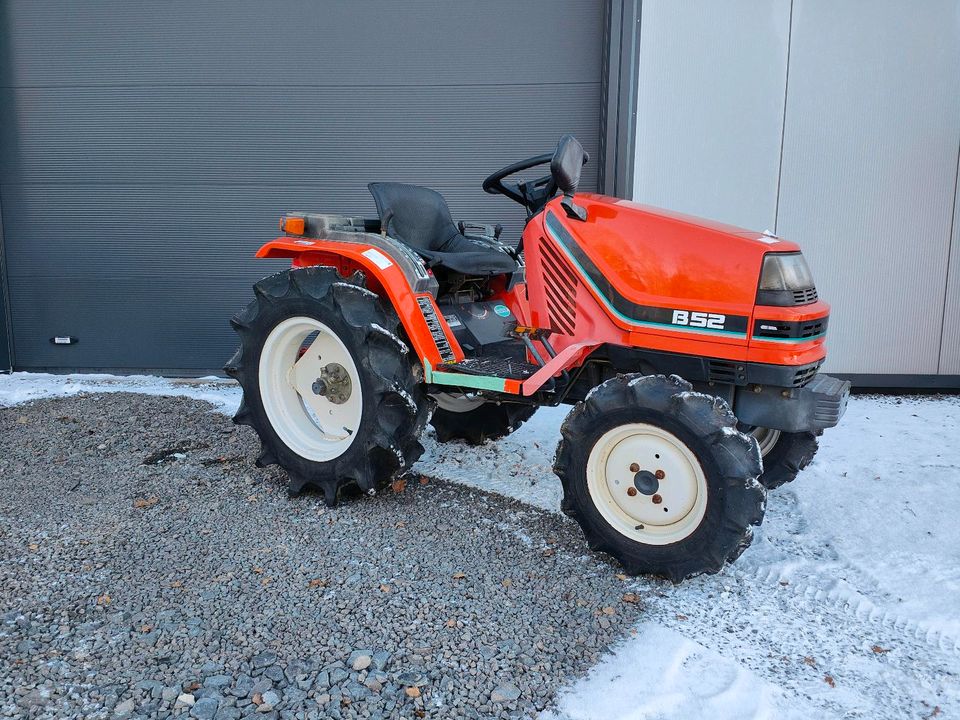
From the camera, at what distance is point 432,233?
3.76 m

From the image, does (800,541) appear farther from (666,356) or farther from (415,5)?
(415,5)

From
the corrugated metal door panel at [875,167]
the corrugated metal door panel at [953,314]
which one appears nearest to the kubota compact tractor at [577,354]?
the corrugated metal door panel at [875,167]

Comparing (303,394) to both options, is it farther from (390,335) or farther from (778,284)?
(778,284)

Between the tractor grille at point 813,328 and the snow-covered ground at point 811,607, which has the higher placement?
the tractor grille at point 813,328

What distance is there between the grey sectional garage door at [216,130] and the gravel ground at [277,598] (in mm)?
2323

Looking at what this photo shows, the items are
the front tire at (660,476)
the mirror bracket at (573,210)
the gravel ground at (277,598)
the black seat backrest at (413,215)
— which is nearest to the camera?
the gravel ground at (277,598)

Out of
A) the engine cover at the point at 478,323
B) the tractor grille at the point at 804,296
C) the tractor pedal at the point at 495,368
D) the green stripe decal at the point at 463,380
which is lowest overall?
the green stripe decal at the point at 463,380

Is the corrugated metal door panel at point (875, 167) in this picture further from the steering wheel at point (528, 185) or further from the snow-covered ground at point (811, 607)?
the steering wheel at point (528, 185)

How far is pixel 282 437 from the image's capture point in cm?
346

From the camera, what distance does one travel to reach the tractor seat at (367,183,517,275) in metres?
3.45

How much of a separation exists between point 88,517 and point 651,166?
4015mm

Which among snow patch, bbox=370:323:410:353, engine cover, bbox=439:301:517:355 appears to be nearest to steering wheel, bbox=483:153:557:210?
engine cover, bbox=439:301:517:355

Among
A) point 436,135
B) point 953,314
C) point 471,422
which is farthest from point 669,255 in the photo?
point 953,314

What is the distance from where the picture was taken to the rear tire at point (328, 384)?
3.13 metres
